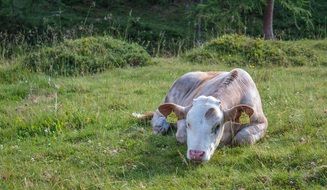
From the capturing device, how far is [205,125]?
7.14 meters

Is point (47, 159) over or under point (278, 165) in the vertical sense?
under

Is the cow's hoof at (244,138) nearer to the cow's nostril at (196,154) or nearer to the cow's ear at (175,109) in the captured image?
the cow's ear at (175,109)

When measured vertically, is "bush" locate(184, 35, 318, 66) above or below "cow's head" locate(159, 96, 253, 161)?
below

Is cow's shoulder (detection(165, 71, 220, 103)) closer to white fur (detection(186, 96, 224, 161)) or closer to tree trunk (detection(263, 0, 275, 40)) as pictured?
white fur (detection(186, 96, 224, 161))

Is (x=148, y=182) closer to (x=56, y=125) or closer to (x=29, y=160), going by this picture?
(x=29, y=160)

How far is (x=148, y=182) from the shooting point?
22.2 feet

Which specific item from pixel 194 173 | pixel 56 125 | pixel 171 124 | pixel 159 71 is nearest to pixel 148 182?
pixel 194 173

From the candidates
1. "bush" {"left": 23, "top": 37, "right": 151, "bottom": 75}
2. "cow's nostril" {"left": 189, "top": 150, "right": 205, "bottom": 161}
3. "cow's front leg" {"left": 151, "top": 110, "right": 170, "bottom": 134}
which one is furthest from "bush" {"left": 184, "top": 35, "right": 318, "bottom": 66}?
"cow's nostril" {"left": 189, "top": 150, "right": 205, "bottom": 161}

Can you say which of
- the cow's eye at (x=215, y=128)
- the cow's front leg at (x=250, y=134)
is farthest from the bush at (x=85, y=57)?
the cow's eye at (x=215, y=128)

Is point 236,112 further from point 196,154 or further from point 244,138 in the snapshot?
point 196,154

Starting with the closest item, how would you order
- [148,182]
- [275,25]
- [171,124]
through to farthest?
1. [148,182]
2. [171,124]
3. [275,25]

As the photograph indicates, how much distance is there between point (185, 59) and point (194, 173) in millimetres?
9624

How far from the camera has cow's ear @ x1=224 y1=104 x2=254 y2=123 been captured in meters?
7.59

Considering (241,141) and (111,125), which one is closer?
(241,141)
